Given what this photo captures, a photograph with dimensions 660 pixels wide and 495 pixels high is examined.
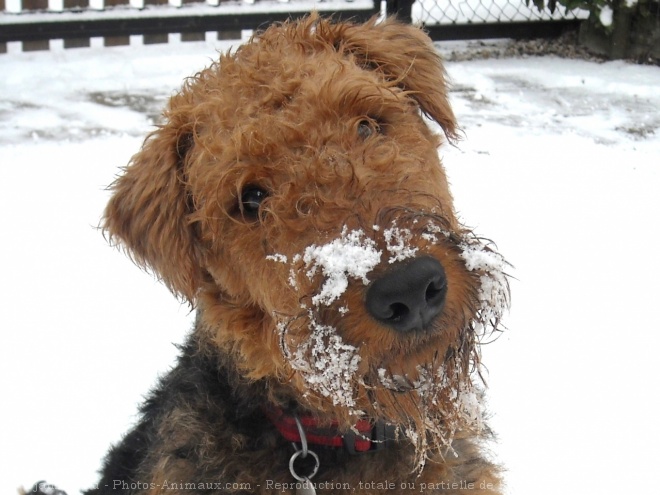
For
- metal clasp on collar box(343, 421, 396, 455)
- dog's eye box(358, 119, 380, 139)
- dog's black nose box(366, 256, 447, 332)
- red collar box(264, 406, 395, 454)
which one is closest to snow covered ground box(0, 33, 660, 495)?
red collar box(264, 406, 395, 454)

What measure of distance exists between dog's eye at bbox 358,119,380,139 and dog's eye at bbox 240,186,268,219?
15.9 inches

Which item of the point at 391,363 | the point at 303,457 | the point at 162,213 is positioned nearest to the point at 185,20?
the point at 162,213

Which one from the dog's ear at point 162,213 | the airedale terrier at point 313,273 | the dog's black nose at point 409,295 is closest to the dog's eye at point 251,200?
the airedale terrier at point 313,273

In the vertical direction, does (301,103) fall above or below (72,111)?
above

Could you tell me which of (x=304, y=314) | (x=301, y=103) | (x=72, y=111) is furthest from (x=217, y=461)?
(x=72, y=111)

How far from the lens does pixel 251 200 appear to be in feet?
8.00

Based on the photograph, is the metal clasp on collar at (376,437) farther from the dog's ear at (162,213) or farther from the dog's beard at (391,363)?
the dog's ear at (162,213)

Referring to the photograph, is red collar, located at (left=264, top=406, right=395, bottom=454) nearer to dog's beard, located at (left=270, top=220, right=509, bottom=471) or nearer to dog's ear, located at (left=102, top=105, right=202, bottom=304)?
dog's beard, located at (left=270, top=220, right=509, bottom=471)

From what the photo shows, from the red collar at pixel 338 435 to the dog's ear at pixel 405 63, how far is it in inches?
52.5

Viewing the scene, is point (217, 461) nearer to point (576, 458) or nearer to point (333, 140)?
point (333, 140)

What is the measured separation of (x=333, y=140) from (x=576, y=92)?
6889 mm

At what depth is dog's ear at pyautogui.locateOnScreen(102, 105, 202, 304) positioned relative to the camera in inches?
104

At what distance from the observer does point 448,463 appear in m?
2.69

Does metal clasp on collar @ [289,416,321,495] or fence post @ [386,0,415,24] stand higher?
fence post @ [386,0,415,24]
